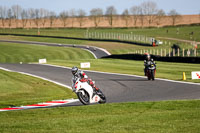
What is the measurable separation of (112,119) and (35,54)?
5248cm

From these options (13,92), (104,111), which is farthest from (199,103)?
(13,92)

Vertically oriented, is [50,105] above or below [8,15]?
below

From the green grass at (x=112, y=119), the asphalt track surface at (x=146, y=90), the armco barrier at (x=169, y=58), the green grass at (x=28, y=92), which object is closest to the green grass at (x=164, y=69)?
the armco barrier at (x=169, y=58)

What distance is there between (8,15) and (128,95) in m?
153

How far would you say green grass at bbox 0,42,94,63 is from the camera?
5775cm

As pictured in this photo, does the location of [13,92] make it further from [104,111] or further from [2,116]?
[104,111]

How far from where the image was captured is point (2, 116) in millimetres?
12812

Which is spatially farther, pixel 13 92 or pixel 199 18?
pixel 199 18

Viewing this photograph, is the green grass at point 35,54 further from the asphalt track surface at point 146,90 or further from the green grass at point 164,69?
the asphalt track surface at point 146,90

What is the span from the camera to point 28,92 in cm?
1998

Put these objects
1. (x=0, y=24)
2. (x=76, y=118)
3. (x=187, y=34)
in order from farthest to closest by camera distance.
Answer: (x=0, y=24), (x=187, y=34), (x=76, y=118)

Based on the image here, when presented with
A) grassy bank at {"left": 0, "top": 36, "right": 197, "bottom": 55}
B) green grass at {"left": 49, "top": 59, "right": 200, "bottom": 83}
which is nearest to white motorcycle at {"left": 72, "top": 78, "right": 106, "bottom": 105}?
green grass at {"left": 49, "top": 59, "right": 200, "bottom": 83}

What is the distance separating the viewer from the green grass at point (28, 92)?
56.7ft

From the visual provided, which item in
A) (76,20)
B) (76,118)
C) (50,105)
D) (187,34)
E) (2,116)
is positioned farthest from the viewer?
(76,20)
